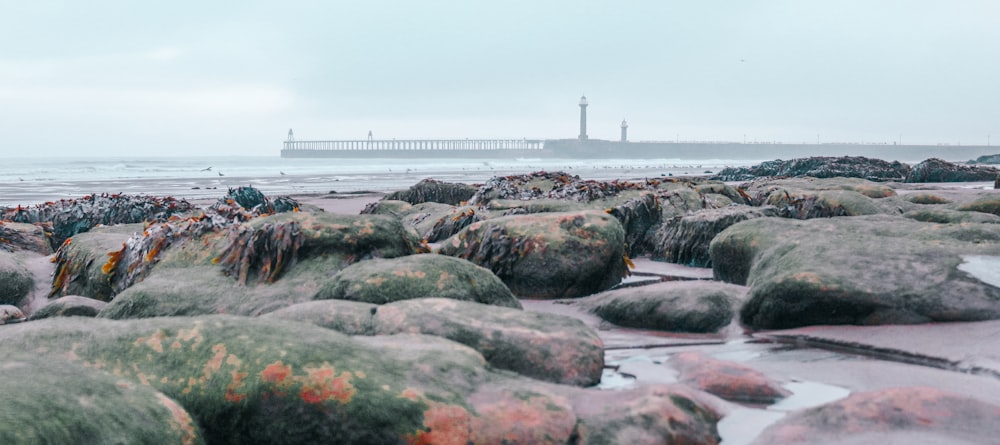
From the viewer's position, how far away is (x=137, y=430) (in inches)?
74.6

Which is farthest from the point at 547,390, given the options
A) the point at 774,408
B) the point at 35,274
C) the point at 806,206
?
the point at 806,206

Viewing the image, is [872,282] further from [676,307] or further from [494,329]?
[494,329]

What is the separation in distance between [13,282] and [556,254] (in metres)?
3.64

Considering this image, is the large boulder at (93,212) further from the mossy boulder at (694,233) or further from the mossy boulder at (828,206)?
the mossy boulder at (828,206)

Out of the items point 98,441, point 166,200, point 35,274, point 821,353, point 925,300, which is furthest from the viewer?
point 166,200

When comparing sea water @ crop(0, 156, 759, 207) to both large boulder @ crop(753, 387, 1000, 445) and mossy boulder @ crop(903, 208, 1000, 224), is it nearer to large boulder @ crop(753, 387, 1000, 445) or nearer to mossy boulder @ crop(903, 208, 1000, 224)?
mossy boulder @ crop(903, 208, 1000, 224)

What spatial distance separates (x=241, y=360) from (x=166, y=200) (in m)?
7.96

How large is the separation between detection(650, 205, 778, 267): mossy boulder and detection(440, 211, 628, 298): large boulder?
3.43ft

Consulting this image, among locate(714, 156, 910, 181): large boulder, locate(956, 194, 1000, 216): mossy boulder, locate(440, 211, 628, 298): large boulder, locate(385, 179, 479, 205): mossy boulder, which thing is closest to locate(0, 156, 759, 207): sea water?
locate(714, 156, 910, 181): large boulder

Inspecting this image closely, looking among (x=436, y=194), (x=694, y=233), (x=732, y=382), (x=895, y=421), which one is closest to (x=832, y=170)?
(x=436, y=194)

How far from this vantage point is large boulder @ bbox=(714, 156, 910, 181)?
19078 mm

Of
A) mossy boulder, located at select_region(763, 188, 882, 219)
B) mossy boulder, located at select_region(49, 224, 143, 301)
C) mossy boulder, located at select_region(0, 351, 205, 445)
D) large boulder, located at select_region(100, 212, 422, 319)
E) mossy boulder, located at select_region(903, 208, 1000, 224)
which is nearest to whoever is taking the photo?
mossy boulder, located at select_region(0, 351, 205, 445)

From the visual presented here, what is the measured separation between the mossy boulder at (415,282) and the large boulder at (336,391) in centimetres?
124

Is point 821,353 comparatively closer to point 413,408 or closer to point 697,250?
point 413,408
